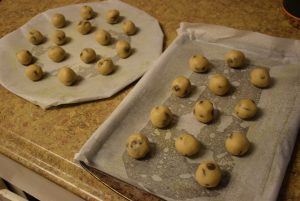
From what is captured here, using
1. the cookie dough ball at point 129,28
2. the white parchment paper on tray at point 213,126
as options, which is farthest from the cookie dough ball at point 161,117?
the cookie dough ball at point 129,28

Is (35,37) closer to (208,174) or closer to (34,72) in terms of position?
(34,72)

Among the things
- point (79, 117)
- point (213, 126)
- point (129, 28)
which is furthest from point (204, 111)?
point (129, 28)

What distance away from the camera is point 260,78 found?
77 centimetres

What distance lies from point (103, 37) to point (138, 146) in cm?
44

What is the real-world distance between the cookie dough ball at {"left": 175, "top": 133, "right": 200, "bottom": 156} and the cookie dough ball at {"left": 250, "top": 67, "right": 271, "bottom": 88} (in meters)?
0.23

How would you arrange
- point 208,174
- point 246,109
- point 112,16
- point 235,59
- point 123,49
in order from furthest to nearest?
point 112,16, point 123,49, point 235,59, point 246,109, point 208,174

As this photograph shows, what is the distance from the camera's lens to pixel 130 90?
2.77 feet

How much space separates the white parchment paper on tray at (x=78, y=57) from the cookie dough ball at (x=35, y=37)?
0.01 m

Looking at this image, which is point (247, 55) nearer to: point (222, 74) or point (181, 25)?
point (222, 74)

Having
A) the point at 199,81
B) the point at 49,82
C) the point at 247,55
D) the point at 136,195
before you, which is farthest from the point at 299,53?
the point at 49,82

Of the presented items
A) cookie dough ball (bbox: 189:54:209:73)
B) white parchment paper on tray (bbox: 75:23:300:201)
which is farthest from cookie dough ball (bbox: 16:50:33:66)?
cookie dough ball (bbox: 189:54:209:73)

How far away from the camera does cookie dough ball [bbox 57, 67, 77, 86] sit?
852mm

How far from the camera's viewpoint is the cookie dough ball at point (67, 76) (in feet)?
2.79

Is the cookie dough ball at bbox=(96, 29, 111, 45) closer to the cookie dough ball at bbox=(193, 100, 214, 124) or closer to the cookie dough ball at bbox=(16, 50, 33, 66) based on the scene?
the cookie dough ball at bbox=(16, 50, 33, 66)
